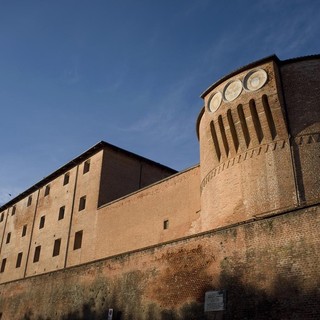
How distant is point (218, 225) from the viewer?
15.6 meters

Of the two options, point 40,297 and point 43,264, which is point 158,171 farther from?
point 40,297

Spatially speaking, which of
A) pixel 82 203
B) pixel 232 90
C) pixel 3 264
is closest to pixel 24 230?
pixel 3 264

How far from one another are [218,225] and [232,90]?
498 cm

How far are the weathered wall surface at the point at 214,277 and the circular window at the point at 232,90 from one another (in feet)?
20.5

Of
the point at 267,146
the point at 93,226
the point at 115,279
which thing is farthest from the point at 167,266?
the point at 93,226

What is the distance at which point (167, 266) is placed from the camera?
1257 cm

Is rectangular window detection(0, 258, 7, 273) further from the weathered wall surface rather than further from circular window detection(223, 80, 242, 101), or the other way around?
circular window detection(223, 80, 242, 101)

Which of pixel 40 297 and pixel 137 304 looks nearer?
pixel 137 304

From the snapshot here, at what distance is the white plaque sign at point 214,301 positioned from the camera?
10430 mm

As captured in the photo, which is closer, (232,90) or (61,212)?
(232,90)

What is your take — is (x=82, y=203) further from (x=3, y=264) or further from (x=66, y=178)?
(x=3, y=264)

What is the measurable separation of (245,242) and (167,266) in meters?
2.85

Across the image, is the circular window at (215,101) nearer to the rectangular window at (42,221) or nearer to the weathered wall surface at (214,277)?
the weathered wall surface at (214,277)

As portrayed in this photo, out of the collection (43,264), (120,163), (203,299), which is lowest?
(203,299)
